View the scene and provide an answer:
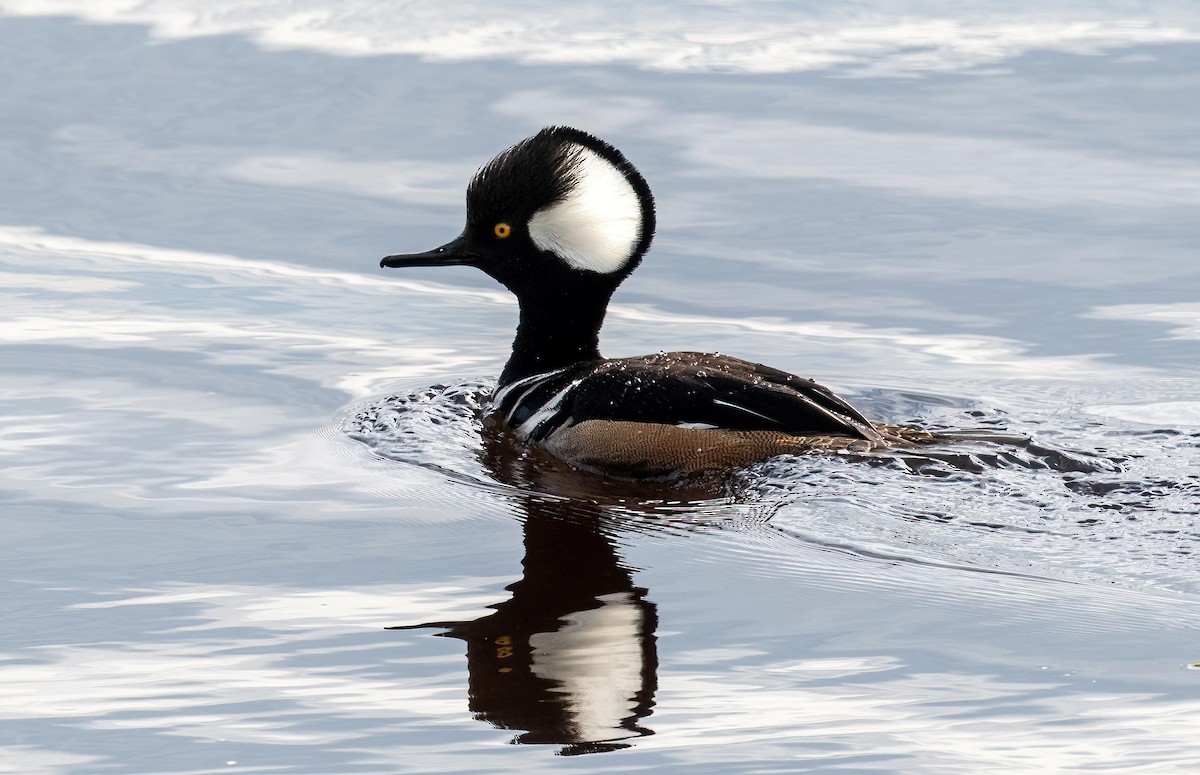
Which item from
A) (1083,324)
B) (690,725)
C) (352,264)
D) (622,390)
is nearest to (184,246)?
(352,264)

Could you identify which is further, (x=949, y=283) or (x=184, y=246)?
(x=184, y=246)

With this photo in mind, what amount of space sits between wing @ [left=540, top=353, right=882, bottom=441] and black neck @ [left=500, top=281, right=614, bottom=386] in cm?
69

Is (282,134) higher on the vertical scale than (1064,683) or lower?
higher

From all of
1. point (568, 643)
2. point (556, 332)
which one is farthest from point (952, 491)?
point (556, 332)

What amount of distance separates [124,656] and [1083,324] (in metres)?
5.79

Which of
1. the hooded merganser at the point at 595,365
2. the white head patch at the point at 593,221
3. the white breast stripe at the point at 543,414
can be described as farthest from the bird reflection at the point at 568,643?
the white head patch at the point at 593,221

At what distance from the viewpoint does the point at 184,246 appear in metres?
10.7

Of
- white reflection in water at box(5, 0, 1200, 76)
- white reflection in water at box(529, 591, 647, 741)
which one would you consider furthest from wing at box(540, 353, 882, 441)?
white reflection in water at box(5, 0, 1200, 76)

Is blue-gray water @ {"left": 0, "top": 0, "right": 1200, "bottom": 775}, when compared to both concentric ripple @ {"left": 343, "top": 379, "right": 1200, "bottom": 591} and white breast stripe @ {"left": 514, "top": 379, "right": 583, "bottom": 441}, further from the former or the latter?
white breast stripe @ {"left": 514, "top": 379, "right": 583, "bottom": 441}

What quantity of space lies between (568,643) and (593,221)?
3124mm

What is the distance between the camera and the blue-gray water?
454 centimetres

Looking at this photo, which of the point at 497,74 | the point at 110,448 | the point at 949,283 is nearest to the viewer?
the point at 110,448

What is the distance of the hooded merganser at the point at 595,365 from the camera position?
699cm

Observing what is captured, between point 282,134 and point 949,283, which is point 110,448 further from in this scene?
point 282,134
